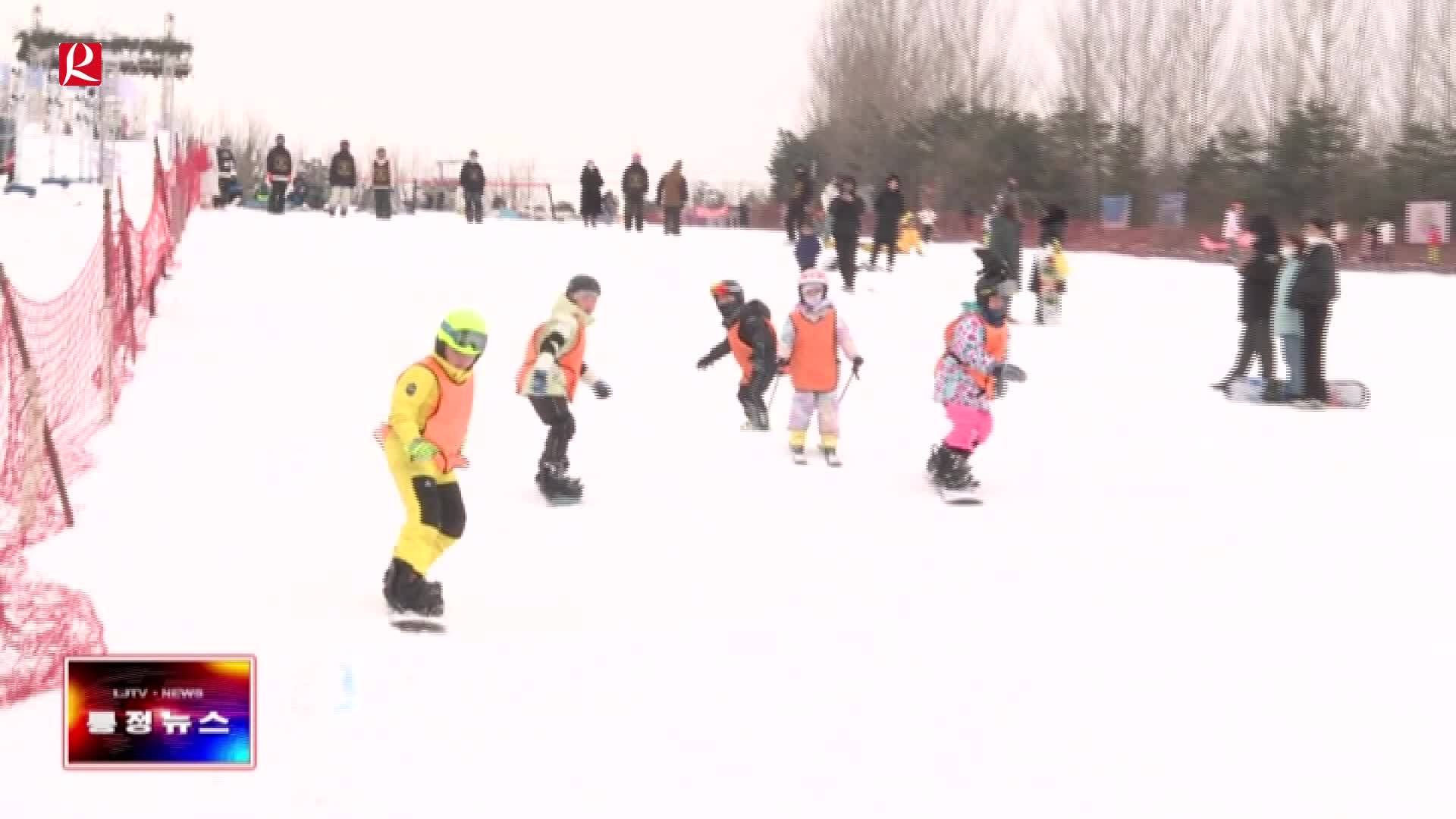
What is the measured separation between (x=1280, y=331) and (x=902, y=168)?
139 feet

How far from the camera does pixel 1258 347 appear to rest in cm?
1762

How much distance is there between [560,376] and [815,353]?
7.35 feet

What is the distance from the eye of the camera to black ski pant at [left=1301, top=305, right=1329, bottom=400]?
1673cm

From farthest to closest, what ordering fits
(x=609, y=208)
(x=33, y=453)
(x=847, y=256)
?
(x=609, y=208) → (x=847, y=256) → (x=33, y=453)

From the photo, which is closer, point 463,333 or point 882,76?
point 463,333

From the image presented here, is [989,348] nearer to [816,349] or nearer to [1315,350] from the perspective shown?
[816,349]

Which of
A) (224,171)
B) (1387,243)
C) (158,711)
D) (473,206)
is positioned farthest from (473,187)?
(158,711)

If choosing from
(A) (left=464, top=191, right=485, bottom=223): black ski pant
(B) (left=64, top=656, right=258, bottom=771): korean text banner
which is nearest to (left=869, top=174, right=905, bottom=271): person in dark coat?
(A) (left=464, top=191, right=485, bottom=223): black ski pant

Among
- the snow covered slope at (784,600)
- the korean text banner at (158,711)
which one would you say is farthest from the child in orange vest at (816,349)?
the korean text banner at (158,711)

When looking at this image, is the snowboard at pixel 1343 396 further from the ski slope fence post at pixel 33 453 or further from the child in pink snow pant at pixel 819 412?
the ski slope fence post at pixel 33 453

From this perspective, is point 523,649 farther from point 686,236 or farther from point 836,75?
point 836,75

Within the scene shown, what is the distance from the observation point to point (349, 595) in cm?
922

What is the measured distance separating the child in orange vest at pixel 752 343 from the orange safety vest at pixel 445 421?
642 cm

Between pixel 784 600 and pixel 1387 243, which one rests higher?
pixel 1387 243
